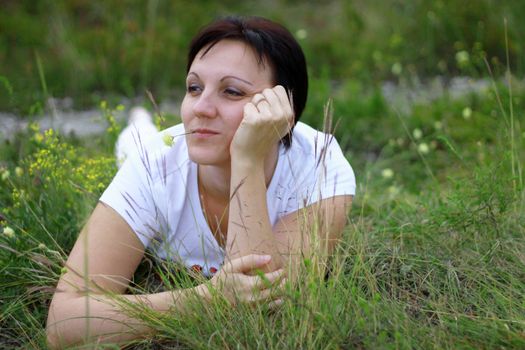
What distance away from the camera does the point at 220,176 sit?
2.80m

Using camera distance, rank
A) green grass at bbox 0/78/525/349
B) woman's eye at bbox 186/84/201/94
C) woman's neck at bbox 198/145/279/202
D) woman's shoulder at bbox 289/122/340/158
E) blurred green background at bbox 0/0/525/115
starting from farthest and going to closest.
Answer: blurred green background at bbox 0/0/525/115
woman's shoulder at bbox 289/122/340/158
woman's neck at bbox 198/145/279/202
woman's eye at bbox 186/84/201/94
green grass at bbox 0/78/525/349

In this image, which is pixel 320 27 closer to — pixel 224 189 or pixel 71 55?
pixel 71 55

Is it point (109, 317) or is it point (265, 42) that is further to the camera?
point (265, 42)

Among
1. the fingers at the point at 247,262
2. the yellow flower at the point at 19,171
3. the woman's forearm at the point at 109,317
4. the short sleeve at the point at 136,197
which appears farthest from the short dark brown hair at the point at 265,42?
the yellow flower at the point at 19,171

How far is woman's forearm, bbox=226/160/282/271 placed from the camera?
2.50 metres

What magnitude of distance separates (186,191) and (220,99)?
0.38m

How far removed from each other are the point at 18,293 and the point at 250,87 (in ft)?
3.84

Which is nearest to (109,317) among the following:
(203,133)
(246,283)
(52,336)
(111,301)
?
(111,301)

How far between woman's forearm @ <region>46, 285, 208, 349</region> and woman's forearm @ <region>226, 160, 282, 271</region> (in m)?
0.21

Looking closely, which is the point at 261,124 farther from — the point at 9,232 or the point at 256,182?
the point at 9,232

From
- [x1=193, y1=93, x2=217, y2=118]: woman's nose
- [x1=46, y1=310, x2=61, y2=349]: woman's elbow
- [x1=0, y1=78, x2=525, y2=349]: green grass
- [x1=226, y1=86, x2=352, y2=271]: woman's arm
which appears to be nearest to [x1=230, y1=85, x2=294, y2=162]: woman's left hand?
[x1=226, y1=86, x2=352, y2=271]: woman's arm

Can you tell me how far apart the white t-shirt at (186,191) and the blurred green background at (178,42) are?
2.74 m

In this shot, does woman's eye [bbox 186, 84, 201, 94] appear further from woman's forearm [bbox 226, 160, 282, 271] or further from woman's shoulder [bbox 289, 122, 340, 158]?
woman's shoulder [bbox 289, 122, 340, 158]

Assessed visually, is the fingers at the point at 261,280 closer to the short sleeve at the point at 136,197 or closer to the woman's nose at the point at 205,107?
the short sleeve at the point at 136,197
